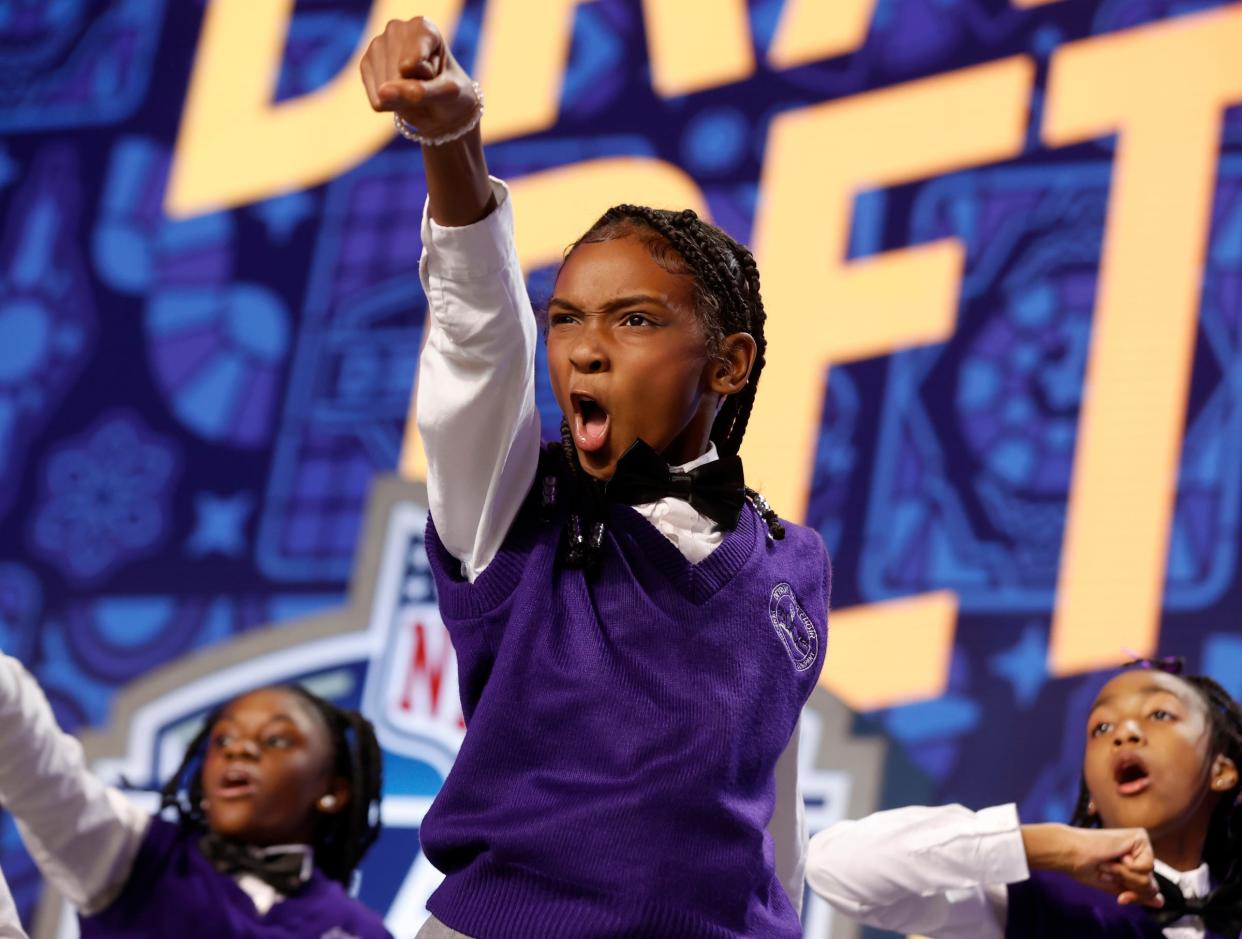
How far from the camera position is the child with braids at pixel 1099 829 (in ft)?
6.45

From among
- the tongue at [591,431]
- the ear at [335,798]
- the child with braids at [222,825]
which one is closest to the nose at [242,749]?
the child with braids at [222,825]

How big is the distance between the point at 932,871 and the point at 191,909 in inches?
37.9

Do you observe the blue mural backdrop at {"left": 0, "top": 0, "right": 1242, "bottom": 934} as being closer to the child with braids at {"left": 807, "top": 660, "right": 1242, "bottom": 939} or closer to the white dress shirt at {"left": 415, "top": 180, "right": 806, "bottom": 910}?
the child with braids at {"left": 807, "top": 660, "right": 1242, "bottom": 939}

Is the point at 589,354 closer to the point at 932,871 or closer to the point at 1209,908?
the point at 932,871

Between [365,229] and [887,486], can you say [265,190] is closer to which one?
[365,229]

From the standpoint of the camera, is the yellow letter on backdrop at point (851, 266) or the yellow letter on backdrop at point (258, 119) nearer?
the yellow letter on backdrop at point (851, 266)

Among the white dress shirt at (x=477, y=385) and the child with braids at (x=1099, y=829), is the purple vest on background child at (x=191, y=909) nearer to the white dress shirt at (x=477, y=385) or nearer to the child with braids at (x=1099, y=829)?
the child with braids at (x=1099, y=829)

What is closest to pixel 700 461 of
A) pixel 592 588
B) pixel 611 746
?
pixel 592 588

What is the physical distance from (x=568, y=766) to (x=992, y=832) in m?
1.01

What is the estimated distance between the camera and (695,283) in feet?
4.13

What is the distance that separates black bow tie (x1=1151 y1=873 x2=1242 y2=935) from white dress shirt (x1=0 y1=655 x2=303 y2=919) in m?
1.19

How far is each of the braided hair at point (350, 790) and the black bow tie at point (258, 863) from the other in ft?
0.36

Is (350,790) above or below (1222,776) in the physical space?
below

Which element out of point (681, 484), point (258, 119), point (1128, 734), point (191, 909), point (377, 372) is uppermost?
point (258, 119)
